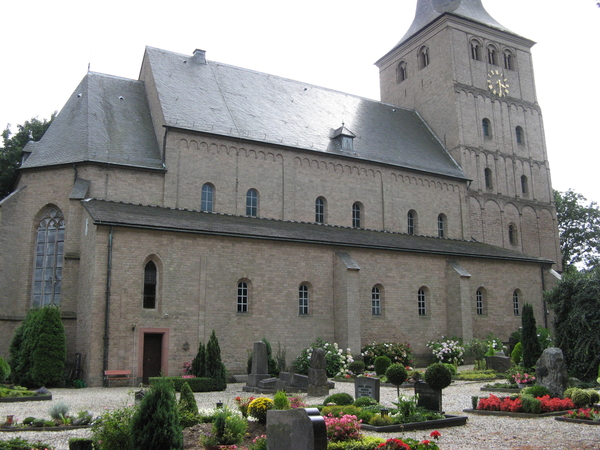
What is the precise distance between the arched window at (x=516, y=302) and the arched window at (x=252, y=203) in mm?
15526

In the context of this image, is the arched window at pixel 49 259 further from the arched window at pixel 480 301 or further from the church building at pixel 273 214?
the arched window at pixel 480 301

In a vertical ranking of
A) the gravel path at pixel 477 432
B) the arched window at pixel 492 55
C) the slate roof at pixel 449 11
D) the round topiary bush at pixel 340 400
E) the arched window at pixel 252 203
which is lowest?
the gravel path at pixel 477 432

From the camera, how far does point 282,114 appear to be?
110 feet

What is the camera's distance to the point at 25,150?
2816 centimetres

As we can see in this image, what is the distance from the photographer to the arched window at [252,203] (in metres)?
30.0

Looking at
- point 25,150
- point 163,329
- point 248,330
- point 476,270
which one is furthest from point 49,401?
point 476,270

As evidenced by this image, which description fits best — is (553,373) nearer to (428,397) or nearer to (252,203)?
(428,397)

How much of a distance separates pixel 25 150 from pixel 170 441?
23.2 meters

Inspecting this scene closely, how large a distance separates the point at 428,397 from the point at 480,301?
19.6 m

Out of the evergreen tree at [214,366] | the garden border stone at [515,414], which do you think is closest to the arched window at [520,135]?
the evergreen tree at [214,366]

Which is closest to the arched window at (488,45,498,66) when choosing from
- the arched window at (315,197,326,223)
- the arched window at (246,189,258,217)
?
the arched window at (315,197,326,223)

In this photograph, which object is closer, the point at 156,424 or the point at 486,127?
the point at 156,424

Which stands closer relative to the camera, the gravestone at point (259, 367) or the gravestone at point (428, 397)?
the gravestone at point (428, 397)

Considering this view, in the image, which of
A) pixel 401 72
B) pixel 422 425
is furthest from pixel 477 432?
pixel 401 72
